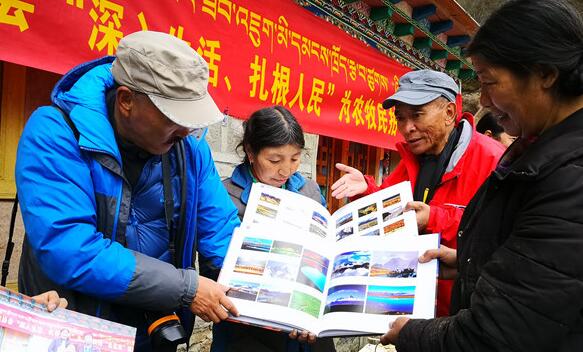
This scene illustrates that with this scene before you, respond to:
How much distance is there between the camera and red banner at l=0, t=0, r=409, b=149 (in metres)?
1.96

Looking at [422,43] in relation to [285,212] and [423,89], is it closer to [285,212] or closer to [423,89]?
[423,89]

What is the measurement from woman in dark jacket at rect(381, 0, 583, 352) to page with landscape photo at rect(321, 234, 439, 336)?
0.23m

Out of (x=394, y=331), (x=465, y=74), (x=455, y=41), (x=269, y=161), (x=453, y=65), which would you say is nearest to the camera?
(x=394, y=331)

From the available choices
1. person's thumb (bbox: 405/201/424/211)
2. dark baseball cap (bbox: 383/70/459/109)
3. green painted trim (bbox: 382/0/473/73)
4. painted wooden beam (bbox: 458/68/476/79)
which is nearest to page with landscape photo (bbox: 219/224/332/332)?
person's thumb (bbox: 405/201/424/211)

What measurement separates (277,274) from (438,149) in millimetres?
824

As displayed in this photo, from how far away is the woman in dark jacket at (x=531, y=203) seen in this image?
0.80 meters

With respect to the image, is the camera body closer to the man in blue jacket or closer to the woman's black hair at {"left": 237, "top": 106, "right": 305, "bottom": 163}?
the man in blue jacket

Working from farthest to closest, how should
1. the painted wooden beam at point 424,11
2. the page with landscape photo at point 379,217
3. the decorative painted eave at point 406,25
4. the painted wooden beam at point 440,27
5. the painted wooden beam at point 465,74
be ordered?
the painted wooden beam at point 465,74 < the painted wooden beam at point 440,27 < the painted wooden beam at point 424,11 < the decorative painted eave at point 406,25 < the page with landscape photo at point 379,217

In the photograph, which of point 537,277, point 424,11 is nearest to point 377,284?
point 537,277

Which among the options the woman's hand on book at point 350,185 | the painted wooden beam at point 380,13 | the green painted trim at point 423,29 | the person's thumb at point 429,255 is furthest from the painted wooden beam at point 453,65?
the person's thumb at point 429,255

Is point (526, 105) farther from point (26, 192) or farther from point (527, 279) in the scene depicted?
point (26, 192)

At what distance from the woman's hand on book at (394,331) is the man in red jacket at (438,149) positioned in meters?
0.46

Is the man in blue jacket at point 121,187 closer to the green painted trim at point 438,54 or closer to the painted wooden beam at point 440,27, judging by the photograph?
the painted wooden beam at point 440,27

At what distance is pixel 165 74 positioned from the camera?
118cm
